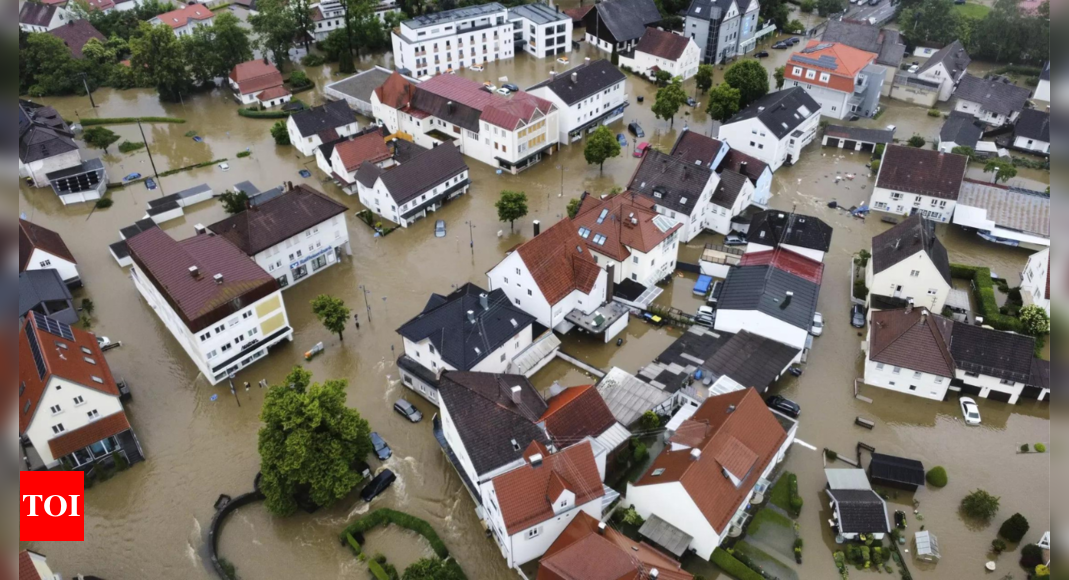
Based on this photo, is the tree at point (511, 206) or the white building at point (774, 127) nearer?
the tree at point (511, 206)

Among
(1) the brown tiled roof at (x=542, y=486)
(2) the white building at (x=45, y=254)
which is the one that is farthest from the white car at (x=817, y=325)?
(2) the white building at (x=45, y=254)

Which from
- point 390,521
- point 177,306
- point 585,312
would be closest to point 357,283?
point 177,306

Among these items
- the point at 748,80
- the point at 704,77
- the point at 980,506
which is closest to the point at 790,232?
the point at 980,506

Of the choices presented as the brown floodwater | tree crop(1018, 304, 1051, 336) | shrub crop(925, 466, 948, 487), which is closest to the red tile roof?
the brown floodwater

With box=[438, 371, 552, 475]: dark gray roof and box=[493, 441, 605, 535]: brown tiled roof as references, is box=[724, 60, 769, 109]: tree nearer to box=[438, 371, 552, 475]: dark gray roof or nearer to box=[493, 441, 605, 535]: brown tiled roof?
box=[438, 371, 552, 475]: dark gray roof

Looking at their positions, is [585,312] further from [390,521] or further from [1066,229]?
[1066,229]

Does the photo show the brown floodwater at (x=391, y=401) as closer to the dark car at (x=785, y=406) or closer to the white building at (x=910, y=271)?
the dark car at (x=785, y=406)

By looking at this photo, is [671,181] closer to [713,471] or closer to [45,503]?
[713,471]
